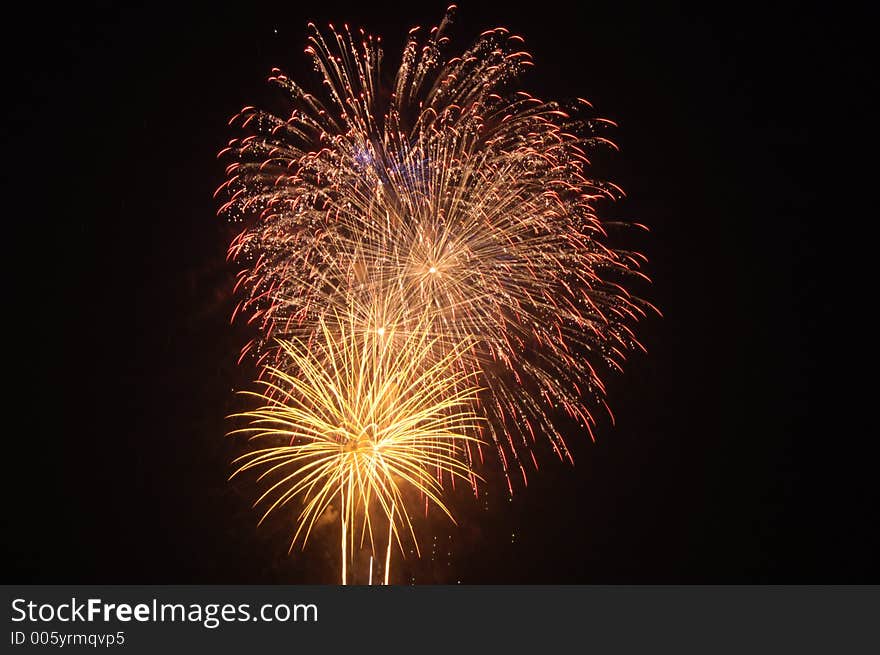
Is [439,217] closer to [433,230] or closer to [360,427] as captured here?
[433,230]

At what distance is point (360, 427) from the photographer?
747 cm

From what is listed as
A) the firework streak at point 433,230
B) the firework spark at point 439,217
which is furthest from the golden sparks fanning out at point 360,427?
the firework spark at point 439,217

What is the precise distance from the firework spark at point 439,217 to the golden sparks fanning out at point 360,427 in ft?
0.98

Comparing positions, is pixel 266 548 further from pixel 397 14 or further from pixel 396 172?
pixel 397 14

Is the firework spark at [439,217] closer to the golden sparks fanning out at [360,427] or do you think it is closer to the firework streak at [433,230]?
the firework streak at [433,230]

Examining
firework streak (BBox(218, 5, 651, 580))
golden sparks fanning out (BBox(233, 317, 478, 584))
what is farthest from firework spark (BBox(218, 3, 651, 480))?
golden sparks fanning out (BBox(233, 317, 478, 584))

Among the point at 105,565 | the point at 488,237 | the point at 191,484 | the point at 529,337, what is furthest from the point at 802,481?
the point at 105,565

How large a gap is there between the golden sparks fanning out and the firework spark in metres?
0.30

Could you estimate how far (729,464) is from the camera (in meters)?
9.55

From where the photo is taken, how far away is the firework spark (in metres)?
7.57

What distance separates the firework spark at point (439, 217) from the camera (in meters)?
7.57

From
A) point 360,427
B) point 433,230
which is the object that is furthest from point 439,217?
point 360,427

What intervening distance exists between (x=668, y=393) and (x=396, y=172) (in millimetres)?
4671

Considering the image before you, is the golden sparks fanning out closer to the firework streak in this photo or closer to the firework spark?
the firework streak
